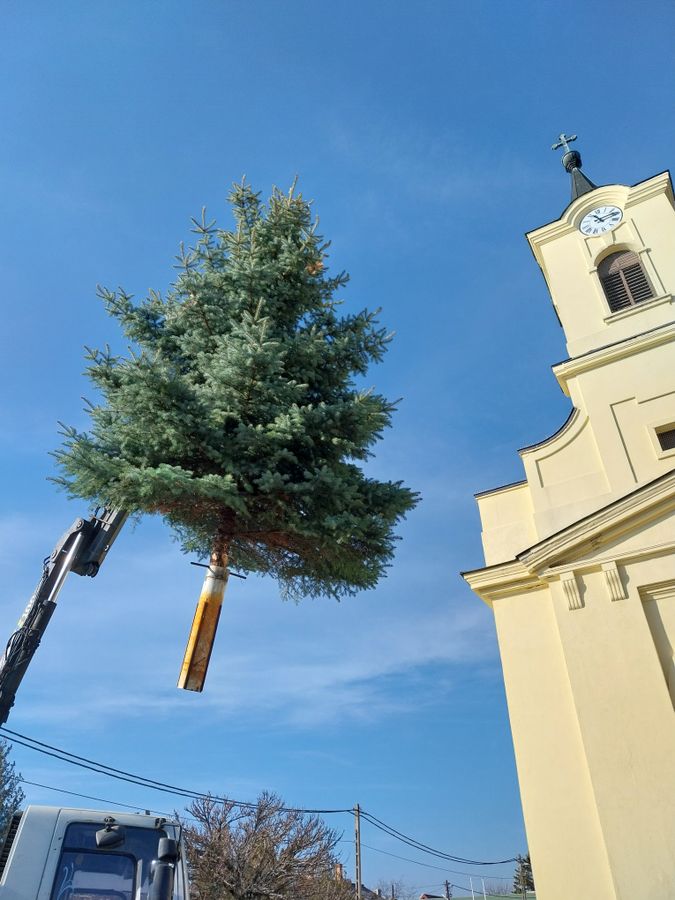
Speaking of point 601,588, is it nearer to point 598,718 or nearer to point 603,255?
point 598,718

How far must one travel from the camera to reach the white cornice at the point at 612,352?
42.1ft

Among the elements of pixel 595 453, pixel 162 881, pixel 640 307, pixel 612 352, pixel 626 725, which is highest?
pixel 640 307

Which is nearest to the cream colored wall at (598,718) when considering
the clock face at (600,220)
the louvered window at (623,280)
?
the louvered window at (623,280)

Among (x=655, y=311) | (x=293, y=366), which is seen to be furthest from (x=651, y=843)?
(x=655, y=311)

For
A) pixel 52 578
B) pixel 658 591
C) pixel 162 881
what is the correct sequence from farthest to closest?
pixel 658 591, pixel 52 578, pixel 162 881

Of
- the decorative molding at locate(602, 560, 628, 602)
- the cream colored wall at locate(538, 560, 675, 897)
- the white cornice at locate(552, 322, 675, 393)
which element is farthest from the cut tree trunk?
the white cornice at locate(552, 322, 675, 393)

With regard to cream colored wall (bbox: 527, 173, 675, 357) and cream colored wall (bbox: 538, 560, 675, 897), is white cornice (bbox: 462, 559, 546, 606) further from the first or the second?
cream colored wall (bbox: 527, 173, 675, 357)

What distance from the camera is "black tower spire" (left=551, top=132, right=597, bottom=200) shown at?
1822 cm

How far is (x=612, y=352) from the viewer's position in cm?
1317

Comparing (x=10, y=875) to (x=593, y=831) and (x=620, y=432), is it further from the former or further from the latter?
(x=620, y=432)

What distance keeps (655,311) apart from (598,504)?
528cm

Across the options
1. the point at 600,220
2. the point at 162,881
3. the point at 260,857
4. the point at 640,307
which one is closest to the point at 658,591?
the point at 640,307

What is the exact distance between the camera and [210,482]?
651 cm

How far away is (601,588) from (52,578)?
8653mm
